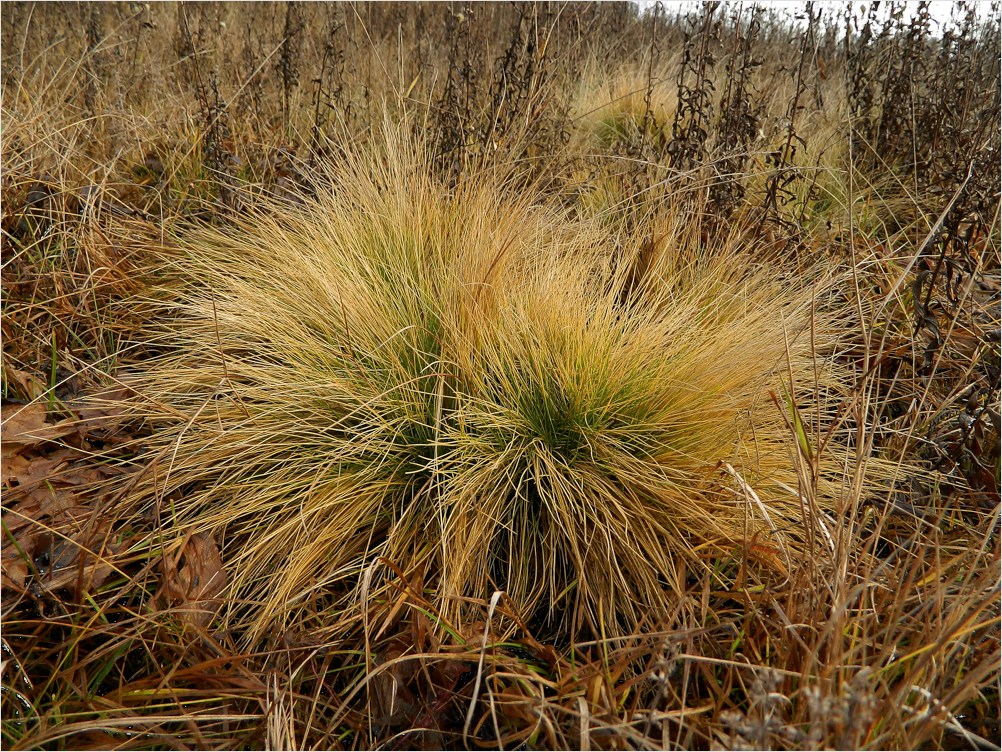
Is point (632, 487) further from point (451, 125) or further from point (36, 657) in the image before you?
point (451, 125)

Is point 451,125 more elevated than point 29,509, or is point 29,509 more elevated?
point 451,125

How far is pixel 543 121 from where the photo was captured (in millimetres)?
3676

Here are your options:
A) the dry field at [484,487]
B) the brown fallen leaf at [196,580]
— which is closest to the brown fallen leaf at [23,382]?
the dry field at [484,487]

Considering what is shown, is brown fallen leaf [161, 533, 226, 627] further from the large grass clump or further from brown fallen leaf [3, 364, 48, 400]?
brown fallen leaf [3, 364, 48, 400]

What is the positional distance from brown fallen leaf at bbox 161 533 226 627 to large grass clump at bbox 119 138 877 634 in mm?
44

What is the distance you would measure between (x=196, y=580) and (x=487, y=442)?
2.51ft

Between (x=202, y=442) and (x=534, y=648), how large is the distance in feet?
3.32

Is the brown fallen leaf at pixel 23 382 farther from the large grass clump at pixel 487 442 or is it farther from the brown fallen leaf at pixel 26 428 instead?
the large grass clump at pixel 487 442

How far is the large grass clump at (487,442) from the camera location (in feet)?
5.25

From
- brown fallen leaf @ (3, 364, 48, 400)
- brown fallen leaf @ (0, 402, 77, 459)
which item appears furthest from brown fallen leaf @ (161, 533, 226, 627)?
brown fallen leaf @ (3, 364, 48, 400)

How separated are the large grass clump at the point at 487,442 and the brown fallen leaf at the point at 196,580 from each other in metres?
0.04

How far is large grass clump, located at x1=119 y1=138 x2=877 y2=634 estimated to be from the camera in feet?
5.25

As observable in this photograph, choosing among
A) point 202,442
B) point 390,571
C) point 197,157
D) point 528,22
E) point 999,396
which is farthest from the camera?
point 197,157

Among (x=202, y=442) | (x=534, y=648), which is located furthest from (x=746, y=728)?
(x=202, y=442)
